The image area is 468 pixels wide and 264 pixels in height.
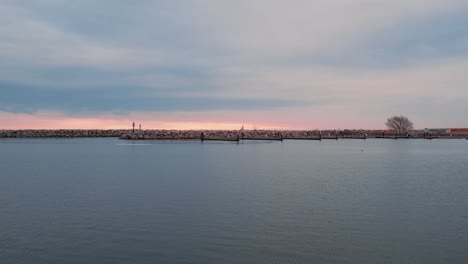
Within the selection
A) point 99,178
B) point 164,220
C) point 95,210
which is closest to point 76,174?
point 99,178

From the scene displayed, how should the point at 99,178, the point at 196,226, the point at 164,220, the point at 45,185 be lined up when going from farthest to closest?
the point at 99,178 → the point at 45,185 → the point at 164,220 → the point at 196,226

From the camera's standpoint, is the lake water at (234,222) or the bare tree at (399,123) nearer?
the lake water at (234,222)

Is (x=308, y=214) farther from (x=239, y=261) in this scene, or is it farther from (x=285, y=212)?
(x=239, y=261)

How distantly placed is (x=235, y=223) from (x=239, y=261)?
3.60 metres

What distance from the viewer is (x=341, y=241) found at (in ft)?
38.4

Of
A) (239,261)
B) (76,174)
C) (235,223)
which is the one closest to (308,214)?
(235,223)

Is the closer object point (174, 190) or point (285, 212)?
point (285, 212)

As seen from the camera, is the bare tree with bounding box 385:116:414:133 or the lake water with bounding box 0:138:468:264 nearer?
the lake water with bounding box 0:138:468:264

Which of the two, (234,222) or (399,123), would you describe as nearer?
(234,222)

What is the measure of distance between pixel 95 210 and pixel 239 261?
7548 millimetres

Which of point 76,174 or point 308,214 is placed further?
point 76,174

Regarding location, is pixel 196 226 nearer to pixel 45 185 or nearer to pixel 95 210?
pixel 95 210

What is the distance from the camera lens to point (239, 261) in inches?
399

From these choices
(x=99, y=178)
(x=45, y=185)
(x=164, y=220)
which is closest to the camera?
(x=164, y=220)
